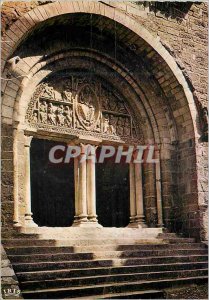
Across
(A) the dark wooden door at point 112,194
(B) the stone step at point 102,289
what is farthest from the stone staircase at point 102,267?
(A) the dark wooden door at point 112,194

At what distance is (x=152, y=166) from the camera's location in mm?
9336

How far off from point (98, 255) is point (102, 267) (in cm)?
38

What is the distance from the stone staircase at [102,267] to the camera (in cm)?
625

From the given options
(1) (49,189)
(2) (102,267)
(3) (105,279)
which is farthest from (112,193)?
(3) (105,279)

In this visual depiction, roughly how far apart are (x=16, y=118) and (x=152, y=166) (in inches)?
118

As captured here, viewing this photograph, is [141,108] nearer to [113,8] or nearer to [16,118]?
[113,8]

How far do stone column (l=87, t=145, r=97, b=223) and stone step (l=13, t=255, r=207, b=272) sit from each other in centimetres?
124

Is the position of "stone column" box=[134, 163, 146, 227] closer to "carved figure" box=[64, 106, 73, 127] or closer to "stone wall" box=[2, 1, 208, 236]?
"stone wall" box=[2, 1, 208, 236]

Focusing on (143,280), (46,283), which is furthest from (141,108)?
(46,283)

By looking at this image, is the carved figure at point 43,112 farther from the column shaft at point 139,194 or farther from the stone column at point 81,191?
the column shaft at point 139,194

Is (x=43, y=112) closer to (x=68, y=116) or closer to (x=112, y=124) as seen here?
(x=68, y=116)

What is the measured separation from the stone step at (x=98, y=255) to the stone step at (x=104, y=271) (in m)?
0.34

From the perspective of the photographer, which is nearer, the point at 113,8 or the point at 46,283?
the point at 46,283

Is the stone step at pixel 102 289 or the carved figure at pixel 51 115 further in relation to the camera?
the carved figure at pixel 51 115
